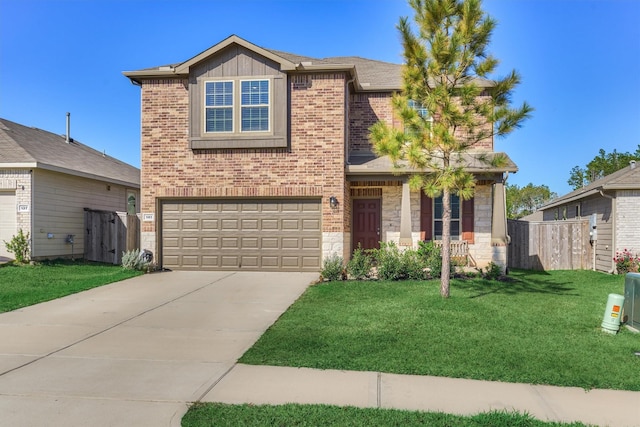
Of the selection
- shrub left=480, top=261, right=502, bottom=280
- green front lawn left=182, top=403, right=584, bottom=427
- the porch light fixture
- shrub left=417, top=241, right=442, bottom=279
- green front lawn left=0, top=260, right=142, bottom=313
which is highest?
the porch light fixture

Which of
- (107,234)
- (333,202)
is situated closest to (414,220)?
(333,202)

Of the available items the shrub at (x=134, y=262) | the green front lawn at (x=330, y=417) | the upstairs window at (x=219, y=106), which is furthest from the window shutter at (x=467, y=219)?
→ the green front lawn at (x=330, y=417)

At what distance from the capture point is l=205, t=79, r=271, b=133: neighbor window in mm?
12844

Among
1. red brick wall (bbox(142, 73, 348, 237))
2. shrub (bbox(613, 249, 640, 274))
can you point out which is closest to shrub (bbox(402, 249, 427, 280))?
red brick wall (bbox(142, 73, 348, 237))

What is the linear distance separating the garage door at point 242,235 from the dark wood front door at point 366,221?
196cm

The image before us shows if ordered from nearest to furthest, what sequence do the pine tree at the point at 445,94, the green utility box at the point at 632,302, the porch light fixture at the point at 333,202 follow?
1. the green utility box at the point at 632,302
2. the pine tree at the point at 445,94
3. the porch light fixture at the point at 333,202

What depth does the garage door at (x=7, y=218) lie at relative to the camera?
545 inches

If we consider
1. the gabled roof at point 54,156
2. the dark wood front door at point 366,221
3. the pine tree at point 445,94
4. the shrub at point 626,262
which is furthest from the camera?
the dark wood front door at point 366,221

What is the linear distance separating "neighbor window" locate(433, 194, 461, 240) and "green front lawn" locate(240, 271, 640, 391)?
3719 mm

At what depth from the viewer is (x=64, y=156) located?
16516mm

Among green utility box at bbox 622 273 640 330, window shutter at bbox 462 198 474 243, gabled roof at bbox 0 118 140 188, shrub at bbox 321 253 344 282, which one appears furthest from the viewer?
gabled roof at bbox 0 118 140 188

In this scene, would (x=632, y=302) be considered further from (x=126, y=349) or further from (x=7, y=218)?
(x=7, y=218)

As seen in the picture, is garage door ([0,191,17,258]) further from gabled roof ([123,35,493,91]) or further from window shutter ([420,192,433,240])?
window shutter ([420,192,433,240])

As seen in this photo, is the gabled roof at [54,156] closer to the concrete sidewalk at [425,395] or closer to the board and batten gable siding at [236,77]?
the board and batten gable siding at [236,77]
